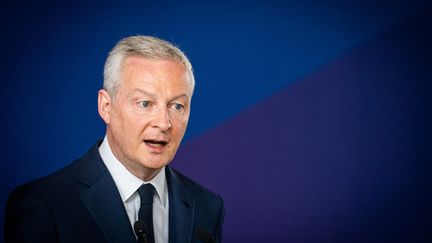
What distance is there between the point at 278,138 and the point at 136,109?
135 centimetres

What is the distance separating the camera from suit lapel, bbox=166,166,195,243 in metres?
2.09

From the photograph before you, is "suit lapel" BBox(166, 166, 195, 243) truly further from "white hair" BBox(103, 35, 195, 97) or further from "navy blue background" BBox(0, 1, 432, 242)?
"navy blue background" BBox(0, 1, 432, 242)

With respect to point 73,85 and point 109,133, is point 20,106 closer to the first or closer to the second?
point 73,85

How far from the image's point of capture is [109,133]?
6.86 ft

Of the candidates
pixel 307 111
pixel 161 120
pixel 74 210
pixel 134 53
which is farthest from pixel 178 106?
pixel 307 111

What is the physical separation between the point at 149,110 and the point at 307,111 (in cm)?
143

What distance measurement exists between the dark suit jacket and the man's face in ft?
0.48

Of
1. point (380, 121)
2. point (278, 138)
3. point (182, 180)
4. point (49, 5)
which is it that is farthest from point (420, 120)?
point (49, 5)

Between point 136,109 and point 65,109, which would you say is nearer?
point 136,109

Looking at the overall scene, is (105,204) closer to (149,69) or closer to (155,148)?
(155,148)

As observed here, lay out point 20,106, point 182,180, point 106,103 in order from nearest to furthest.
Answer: point 106,103 < point 182,180 < point 20,106

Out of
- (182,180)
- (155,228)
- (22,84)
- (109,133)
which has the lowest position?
(155,228)

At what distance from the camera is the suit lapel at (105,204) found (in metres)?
1.89

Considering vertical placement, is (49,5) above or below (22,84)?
above
